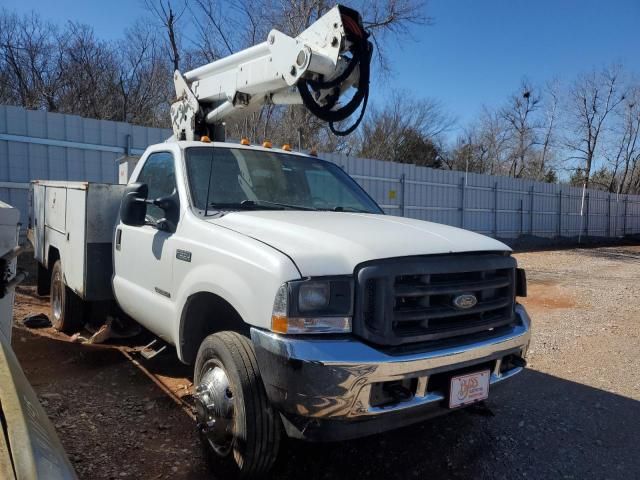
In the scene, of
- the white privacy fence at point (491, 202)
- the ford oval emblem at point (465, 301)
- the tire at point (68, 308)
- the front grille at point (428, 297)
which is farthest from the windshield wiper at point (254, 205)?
the white privacy fence at point (491, 202)

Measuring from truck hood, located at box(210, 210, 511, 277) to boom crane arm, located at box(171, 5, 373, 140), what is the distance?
4.54 feet

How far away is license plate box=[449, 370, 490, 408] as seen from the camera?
2.60 meters

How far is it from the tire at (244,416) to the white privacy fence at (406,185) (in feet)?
28.3

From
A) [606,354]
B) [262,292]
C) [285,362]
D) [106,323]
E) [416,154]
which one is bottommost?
[606,354]

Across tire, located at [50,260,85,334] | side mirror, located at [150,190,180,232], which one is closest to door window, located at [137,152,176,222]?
side mirror, located at [150,190,180,232]

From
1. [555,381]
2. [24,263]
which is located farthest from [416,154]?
[555,381]

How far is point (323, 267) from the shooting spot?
8.03 feet

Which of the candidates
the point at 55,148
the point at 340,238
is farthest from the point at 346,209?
the point at 55,148

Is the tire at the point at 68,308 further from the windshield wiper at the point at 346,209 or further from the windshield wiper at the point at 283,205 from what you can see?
the windshield wiper at the point at 346,209

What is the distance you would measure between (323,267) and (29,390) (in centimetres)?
132

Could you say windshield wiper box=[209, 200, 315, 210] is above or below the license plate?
above

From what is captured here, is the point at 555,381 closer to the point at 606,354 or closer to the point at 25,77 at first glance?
the point at 606,354

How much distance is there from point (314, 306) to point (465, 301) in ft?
2.90

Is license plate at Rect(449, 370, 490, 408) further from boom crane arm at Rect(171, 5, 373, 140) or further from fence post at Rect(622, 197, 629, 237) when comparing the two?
fence post at Rect(622, 197, 629, 237)
